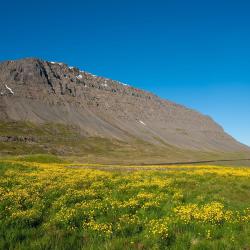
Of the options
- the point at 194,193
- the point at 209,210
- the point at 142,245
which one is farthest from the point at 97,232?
the point at 194,193

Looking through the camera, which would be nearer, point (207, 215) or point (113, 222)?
point (113, 222)

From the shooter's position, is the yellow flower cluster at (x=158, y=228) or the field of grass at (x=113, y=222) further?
the yellow flower cluster at (x=158, y=228)

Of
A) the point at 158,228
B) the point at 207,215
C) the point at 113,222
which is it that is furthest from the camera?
the point at 207,215

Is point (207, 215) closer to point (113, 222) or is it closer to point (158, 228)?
point (158, 228)

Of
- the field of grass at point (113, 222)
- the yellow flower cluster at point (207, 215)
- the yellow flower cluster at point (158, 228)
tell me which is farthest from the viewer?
the yellow flower cluster at point (207, 215)

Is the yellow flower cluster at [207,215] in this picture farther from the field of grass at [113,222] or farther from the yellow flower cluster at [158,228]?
the yellow flower cluster at [158,228]

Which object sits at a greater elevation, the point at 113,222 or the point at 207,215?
the point at 207,215

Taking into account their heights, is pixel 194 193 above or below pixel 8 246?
above

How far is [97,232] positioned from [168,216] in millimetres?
3737

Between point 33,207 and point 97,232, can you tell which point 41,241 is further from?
point 33,207

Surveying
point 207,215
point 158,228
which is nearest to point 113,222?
point 158,228

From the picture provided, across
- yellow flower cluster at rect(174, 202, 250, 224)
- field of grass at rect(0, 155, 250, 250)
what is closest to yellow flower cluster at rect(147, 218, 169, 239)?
field of grass at rect(0, 155, 250, 250)

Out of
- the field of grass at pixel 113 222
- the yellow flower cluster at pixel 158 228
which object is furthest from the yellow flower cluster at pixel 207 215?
the yellow flower cluster at pixel 158 228

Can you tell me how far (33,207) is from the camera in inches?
601
